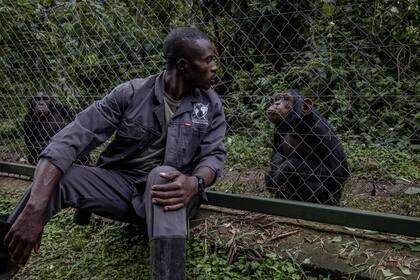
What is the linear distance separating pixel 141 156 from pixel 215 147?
0.42 meters

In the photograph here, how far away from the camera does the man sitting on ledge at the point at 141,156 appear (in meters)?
2.32

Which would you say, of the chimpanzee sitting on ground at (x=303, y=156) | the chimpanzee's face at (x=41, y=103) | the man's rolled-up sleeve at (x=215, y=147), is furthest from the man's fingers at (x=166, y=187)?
the chimpanzee's face at (x=41, y=103)

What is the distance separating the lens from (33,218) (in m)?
Answer: 2.29

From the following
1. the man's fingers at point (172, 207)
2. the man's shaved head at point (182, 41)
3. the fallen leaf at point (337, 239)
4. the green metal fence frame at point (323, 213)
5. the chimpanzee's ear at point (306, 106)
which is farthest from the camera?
the chimpanzee's ear at point (306, 106)

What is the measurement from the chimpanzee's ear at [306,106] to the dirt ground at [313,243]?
1.02 meters

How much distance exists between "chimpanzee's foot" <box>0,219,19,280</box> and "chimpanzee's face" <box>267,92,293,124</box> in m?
2.21

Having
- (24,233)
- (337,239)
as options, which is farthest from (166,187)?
(337,239)

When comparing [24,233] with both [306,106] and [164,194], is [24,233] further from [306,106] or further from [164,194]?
[306,106]

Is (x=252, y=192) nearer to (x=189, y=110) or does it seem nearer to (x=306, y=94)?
(x=306, y=94)

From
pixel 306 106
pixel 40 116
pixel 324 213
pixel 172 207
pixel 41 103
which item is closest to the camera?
pixel 172 207

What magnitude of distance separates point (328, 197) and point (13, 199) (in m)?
2.53

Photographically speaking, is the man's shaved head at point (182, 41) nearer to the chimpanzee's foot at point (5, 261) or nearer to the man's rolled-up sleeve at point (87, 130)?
the man's rolled-up sleeve at point (87, 130)

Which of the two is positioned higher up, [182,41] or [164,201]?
[182,41]

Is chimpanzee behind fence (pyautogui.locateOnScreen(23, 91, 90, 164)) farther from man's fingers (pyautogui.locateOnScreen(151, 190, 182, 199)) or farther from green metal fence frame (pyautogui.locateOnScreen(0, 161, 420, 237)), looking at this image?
man's fingers (pyautogui.locateOnScreen(151, 190, 182, 199))
